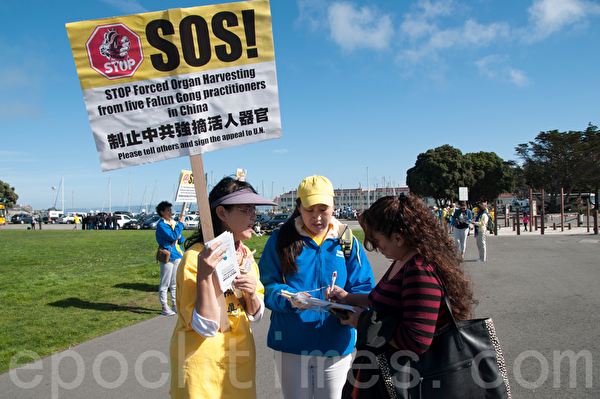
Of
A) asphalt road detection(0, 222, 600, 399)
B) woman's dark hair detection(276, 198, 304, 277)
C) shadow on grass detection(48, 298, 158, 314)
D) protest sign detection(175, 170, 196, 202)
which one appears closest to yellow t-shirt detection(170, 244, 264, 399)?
woman's dark hair detection(276, 198, 304, 277)

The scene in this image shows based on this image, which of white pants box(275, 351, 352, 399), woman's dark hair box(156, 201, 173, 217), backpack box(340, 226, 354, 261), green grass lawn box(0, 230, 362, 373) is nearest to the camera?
white pants box(275, 351, 352, 399)

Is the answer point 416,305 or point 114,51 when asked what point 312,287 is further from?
point 114,51

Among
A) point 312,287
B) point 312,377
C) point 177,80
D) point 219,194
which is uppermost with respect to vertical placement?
point 177,80

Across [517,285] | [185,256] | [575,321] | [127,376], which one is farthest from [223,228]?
[517,285]

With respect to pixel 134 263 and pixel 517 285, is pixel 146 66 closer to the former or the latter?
pixel 517 285

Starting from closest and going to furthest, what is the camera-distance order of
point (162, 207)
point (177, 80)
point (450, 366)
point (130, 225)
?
point (450, 366)
point (177, 80)
point (162, 207)
point (130, 225)

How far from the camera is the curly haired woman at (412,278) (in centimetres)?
174

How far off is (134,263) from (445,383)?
14.1 m

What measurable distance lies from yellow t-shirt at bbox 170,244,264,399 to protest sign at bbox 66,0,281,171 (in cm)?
69

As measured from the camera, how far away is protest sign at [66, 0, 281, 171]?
6.63ft

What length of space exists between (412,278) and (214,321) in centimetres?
100

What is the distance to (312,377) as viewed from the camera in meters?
2.39

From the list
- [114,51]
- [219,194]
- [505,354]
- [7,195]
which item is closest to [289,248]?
[219,194]

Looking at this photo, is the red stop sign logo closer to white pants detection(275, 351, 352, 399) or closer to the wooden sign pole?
the wooden sign pole
